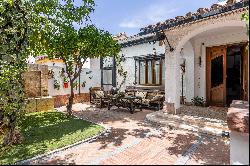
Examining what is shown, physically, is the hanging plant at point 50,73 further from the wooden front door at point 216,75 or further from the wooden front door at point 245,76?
the wooden front door at point 245,76

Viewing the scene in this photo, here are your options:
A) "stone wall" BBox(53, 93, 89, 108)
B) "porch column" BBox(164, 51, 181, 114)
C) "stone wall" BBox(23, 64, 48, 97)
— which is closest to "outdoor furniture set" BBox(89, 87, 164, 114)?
"porch column" BBox(164, 51, 181, 114)

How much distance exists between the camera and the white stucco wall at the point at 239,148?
14.6ft

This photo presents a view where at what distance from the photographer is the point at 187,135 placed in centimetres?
716

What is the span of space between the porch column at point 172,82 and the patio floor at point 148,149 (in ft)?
4.67

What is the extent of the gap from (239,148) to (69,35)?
7214 mm

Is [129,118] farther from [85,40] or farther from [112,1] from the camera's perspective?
[112,1]

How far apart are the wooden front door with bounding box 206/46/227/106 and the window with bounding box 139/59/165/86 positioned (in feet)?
9.89

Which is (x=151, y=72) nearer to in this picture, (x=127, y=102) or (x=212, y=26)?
(x=127, y=102)

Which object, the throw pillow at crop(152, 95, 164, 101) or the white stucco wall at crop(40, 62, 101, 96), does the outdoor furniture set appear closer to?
the throw pillow at crop(152, 95, 164, 101)

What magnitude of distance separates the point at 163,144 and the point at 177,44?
170 inches

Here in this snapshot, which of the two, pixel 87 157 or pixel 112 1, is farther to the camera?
pixel 112 1

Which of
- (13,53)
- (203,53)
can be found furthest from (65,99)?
(203,53)

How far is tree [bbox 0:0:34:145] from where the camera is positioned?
6.18 metres

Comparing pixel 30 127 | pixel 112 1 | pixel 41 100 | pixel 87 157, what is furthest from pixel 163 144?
Answer: pixel 112 1
